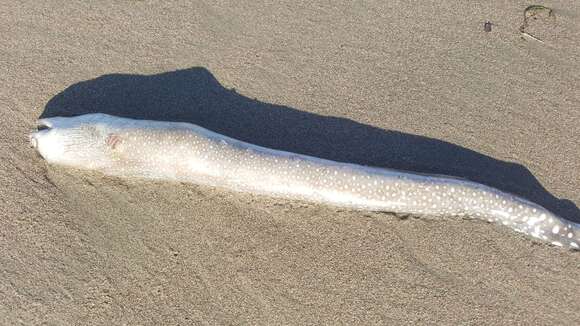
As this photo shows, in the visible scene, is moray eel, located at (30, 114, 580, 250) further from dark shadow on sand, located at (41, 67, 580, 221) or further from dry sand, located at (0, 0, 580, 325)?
dark shadow on sand, located at (41, 67, 580, 221)

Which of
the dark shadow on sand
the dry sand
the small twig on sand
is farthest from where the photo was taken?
the small twig on sand

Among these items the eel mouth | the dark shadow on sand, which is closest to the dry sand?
the dark shadow on sand

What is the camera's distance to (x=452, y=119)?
5324 mm

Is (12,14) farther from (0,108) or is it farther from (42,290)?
(42,290)

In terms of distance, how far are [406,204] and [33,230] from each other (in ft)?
12.0

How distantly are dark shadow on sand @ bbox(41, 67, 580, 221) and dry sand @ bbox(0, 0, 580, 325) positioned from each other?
0.06ft

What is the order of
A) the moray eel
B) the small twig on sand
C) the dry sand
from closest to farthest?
the dry sand < the moray eel < the small twig on sand

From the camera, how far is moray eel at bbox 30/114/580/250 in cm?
461

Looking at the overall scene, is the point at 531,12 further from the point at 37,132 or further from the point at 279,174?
the point at 37,132

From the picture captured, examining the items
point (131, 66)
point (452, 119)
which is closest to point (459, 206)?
point (452, 119)

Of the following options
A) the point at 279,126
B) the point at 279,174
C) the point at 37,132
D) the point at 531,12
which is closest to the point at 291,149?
the point at 279,126

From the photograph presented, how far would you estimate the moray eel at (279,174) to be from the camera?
181 inches

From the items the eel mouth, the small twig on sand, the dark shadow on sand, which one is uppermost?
the small twig on sand

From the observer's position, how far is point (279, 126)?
5340 millimetres
